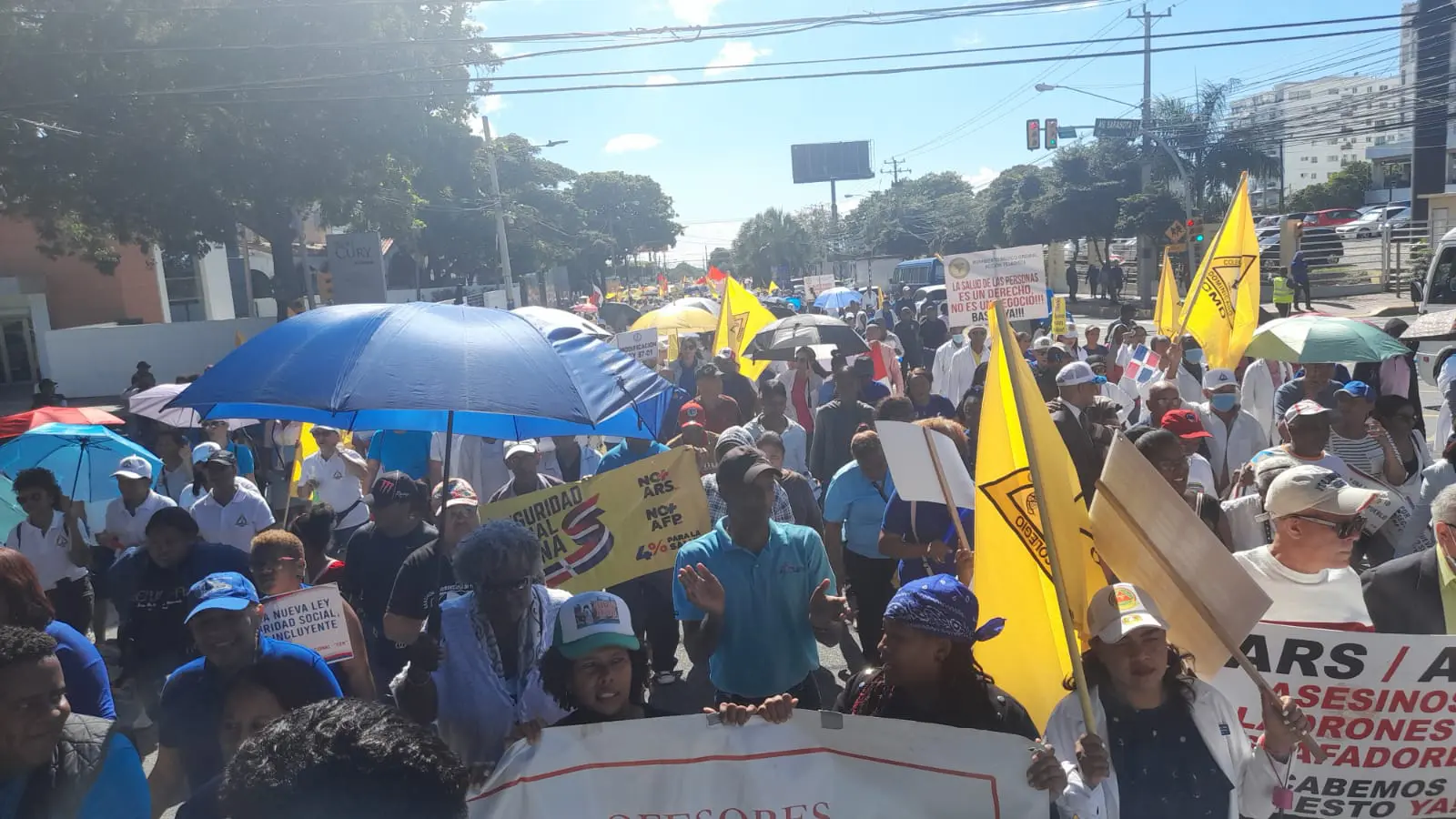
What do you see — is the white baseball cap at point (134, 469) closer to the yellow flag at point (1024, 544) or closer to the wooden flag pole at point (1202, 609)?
the yellow flag at point (1024, 544)

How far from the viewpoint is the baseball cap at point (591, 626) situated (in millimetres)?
3080

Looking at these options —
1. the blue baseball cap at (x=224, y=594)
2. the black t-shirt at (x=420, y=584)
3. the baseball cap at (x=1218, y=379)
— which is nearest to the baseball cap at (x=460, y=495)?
the black t-shirt at (x=420, y=584)

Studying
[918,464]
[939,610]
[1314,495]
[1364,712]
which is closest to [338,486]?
[918,464]

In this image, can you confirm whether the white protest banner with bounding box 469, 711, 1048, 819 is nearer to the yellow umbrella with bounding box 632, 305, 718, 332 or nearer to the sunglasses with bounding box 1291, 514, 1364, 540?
the sunglasses with bounding box 1291, 514, 1364, 540

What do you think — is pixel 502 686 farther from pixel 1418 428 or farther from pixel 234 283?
pixel 234 283

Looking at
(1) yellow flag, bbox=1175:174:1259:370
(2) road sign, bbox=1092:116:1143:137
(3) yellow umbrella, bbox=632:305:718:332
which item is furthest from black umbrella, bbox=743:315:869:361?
(2) road sign, bbox=1092:116:1143:137

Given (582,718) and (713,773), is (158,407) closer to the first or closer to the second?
(582,718)

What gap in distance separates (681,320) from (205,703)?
13.0 m

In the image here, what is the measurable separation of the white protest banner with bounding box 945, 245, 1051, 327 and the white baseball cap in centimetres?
771

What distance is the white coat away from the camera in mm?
2779

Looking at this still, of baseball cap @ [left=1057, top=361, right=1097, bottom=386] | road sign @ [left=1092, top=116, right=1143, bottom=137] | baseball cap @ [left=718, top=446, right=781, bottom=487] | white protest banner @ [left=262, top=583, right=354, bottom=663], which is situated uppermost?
road sign @ [left=1092, top=116, right=1143, bottom=137]

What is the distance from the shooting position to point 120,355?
87.7ft

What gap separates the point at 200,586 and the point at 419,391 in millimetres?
927

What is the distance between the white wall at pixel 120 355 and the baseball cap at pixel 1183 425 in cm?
2507
